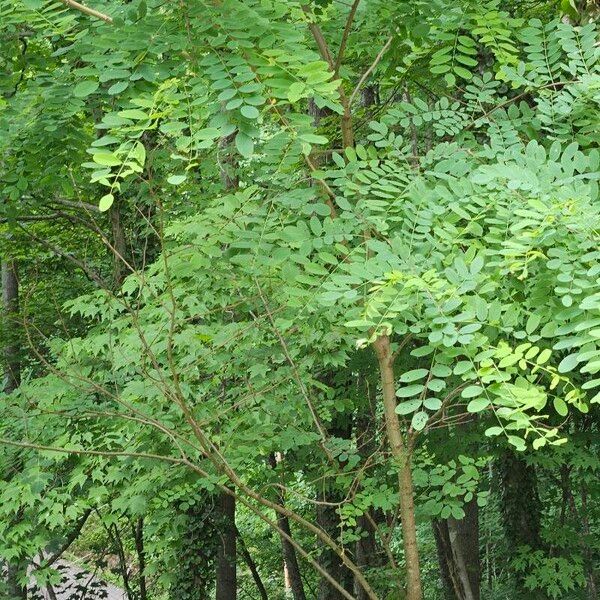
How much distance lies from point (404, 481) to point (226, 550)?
6.02m

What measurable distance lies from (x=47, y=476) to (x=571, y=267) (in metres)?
3.68

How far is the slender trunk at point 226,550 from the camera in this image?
863 cm

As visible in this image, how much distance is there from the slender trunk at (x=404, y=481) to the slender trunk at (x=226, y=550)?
15.7 ft

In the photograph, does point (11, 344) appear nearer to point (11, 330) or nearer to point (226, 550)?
point (11, 330)

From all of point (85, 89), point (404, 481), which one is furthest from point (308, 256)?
point (85, 89)

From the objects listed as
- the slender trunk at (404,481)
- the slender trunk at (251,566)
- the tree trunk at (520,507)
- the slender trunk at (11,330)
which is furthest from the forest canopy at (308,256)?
the slender trunk at (251,566)

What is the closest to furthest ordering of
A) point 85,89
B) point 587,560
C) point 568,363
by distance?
point 568,363
point 85,89
point 587,560

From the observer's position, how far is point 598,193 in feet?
12.1

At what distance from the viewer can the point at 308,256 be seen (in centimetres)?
467

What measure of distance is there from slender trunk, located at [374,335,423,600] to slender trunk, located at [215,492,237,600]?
477 centimetres

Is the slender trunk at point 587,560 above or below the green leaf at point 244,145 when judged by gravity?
below

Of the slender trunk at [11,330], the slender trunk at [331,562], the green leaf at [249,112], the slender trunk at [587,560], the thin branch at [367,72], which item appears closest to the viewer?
the green leaf at [249,112]

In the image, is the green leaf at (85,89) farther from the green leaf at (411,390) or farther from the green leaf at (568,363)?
the green leaf at (568,363)

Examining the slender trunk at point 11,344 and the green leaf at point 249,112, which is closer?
the green leaf at point 249,112
